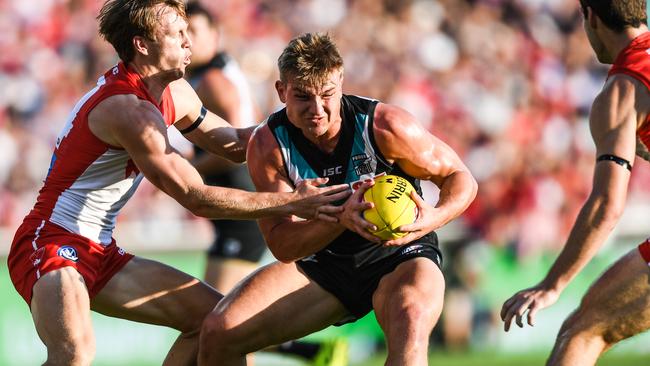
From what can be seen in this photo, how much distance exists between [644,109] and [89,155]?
3.01 m

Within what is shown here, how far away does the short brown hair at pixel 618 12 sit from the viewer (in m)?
5.70

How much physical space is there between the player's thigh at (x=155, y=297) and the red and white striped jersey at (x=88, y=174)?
27 centimetres

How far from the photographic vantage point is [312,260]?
632 cm

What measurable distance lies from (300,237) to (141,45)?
143cm

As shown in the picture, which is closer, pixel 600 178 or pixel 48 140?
pixel 600 178

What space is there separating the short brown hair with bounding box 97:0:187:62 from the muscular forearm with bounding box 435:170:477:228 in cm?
182

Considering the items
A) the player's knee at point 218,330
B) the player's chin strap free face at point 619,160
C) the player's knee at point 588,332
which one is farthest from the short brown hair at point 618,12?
the player's knee at point 218,330

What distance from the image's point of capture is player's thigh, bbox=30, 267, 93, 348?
224 inches

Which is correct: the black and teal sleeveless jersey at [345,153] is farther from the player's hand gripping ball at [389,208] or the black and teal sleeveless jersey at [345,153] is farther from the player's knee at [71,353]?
the player's knee at [71,353]

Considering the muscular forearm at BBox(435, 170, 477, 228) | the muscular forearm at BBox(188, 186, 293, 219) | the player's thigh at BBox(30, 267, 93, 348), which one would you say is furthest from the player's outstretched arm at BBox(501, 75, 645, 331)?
the player's thigh at BBox(30, 267, 93, 348)

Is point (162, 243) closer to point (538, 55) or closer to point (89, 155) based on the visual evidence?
point (89, 155)

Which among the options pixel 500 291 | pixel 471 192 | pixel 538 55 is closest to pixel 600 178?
pixel 471 192

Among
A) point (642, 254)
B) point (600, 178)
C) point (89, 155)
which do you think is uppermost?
point (89, 155)

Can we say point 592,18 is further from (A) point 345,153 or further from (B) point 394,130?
(A) point 345,153
